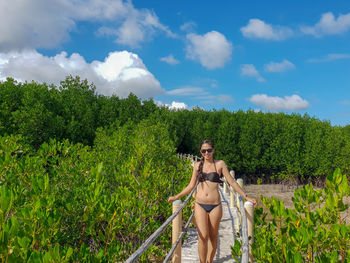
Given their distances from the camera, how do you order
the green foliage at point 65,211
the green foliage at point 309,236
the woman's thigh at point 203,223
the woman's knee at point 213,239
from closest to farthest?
the green foliage at point 65,211 → the green foliage at point 309,236 → the woman's thigh at point 203,223 → the woman's knee at point 213,239

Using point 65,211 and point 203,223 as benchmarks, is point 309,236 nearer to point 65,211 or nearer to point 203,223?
point 203,223

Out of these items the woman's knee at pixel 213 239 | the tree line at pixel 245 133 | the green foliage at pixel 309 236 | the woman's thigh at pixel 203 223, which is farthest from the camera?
the tree line at pixel 245 133

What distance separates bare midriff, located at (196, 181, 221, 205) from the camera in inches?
162

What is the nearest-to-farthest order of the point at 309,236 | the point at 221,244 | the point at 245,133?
1. the point at 309,236
2. the point at 221,244
3. the point at 245,133

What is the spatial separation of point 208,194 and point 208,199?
78 millimetres

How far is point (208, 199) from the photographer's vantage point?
411cm

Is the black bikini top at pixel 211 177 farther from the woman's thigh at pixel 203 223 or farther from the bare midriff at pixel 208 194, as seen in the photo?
the woman's thigh at pixel 203 223

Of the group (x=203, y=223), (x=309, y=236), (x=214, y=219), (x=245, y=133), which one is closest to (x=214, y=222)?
(x=214, y=219)

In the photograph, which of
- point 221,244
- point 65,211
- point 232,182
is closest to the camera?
point 65,211

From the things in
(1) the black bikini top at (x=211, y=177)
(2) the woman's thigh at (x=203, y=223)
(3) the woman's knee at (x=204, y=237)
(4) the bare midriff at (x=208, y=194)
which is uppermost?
(1) the black bikini top at (x=211, y=177)

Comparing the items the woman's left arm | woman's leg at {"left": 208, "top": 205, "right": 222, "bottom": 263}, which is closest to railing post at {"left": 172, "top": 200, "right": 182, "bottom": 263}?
woman's leg at {"left": 208, "top": 205, "right": 222, "bottom": 263}

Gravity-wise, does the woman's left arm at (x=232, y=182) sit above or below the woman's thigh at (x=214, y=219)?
above

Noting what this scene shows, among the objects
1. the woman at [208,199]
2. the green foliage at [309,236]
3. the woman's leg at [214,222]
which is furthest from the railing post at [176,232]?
the green foliage at [309,236]

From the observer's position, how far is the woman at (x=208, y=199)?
411cm
